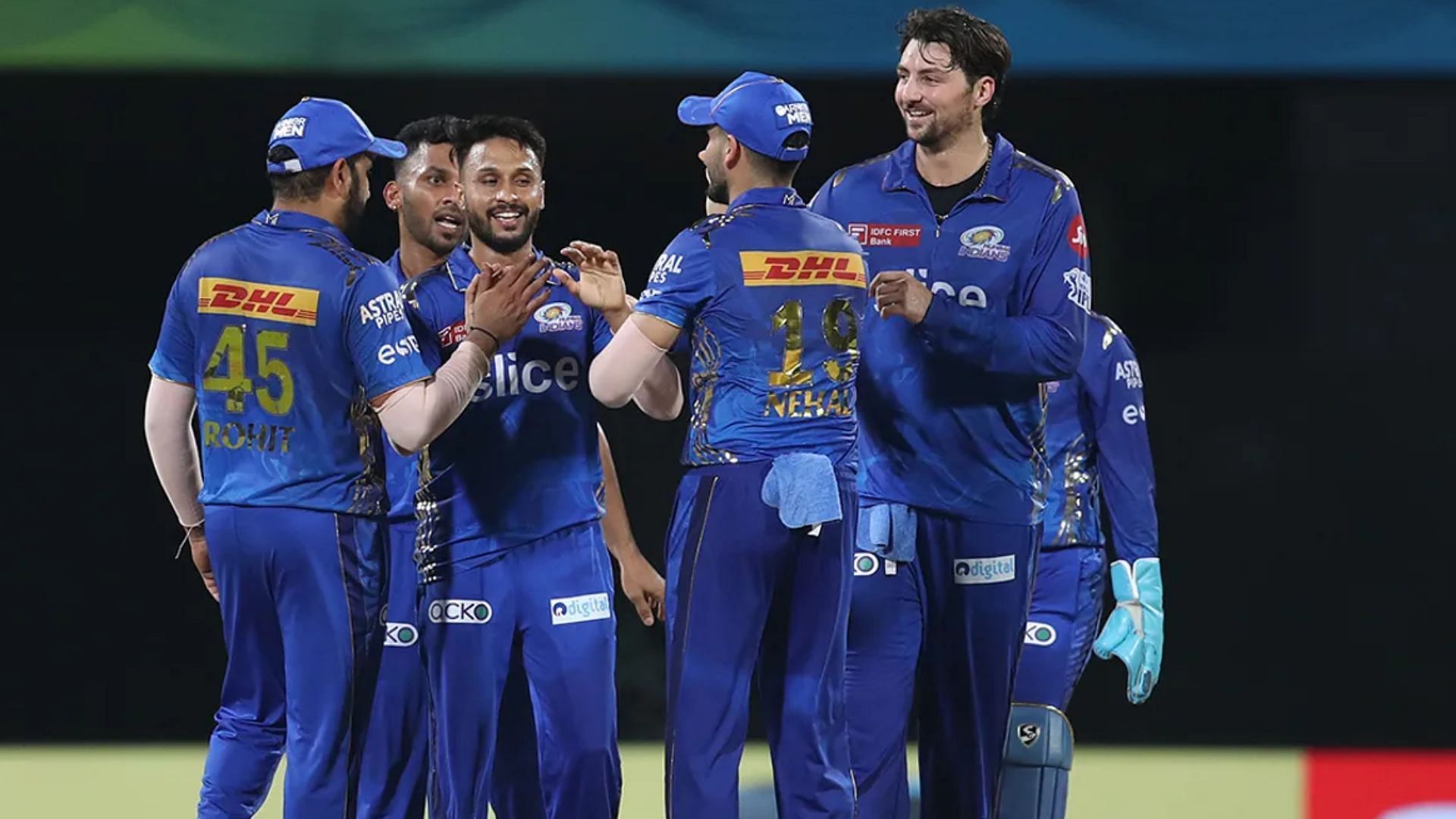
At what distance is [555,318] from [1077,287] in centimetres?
121

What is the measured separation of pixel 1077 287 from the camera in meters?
4.77

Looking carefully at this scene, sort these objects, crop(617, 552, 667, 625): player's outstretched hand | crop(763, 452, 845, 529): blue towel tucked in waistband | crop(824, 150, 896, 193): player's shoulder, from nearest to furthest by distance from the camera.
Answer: crop(763, 452, 845, 529): blue towel tucked in waistband < crop(824, 150, 896, 193): player's shoulder < crop(617, 552, 667, 625): player's outstretched hand

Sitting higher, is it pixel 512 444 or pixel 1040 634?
pixel 512 444

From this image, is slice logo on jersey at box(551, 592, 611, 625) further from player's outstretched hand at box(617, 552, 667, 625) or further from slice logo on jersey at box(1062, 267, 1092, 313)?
slice logo on jersey at box(1062, 267, 1092, 313)

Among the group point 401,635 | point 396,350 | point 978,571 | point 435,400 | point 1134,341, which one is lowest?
point 401,635

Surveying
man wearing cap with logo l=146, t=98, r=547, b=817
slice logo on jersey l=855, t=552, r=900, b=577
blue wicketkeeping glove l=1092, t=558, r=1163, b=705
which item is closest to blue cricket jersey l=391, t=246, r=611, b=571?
man wearing cap with logo l=146, t=98, r=547, b=817

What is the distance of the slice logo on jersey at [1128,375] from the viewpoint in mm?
5582

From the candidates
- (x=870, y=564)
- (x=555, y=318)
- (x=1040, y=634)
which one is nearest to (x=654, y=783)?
(x=1040, y=634)

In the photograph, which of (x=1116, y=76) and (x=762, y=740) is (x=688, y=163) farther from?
(x=762, y=740)

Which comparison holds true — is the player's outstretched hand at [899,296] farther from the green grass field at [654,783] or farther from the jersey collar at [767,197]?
the green grass field at [654,783]

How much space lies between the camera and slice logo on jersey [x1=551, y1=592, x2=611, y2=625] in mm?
4734

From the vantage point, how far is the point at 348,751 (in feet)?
15.6

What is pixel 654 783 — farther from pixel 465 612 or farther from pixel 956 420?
pixel 956 420

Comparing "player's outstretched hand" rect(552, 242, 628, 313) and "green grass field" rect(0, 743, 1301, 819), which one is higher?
"player's outstretched hand" rect(552, 242, 628, 313)
